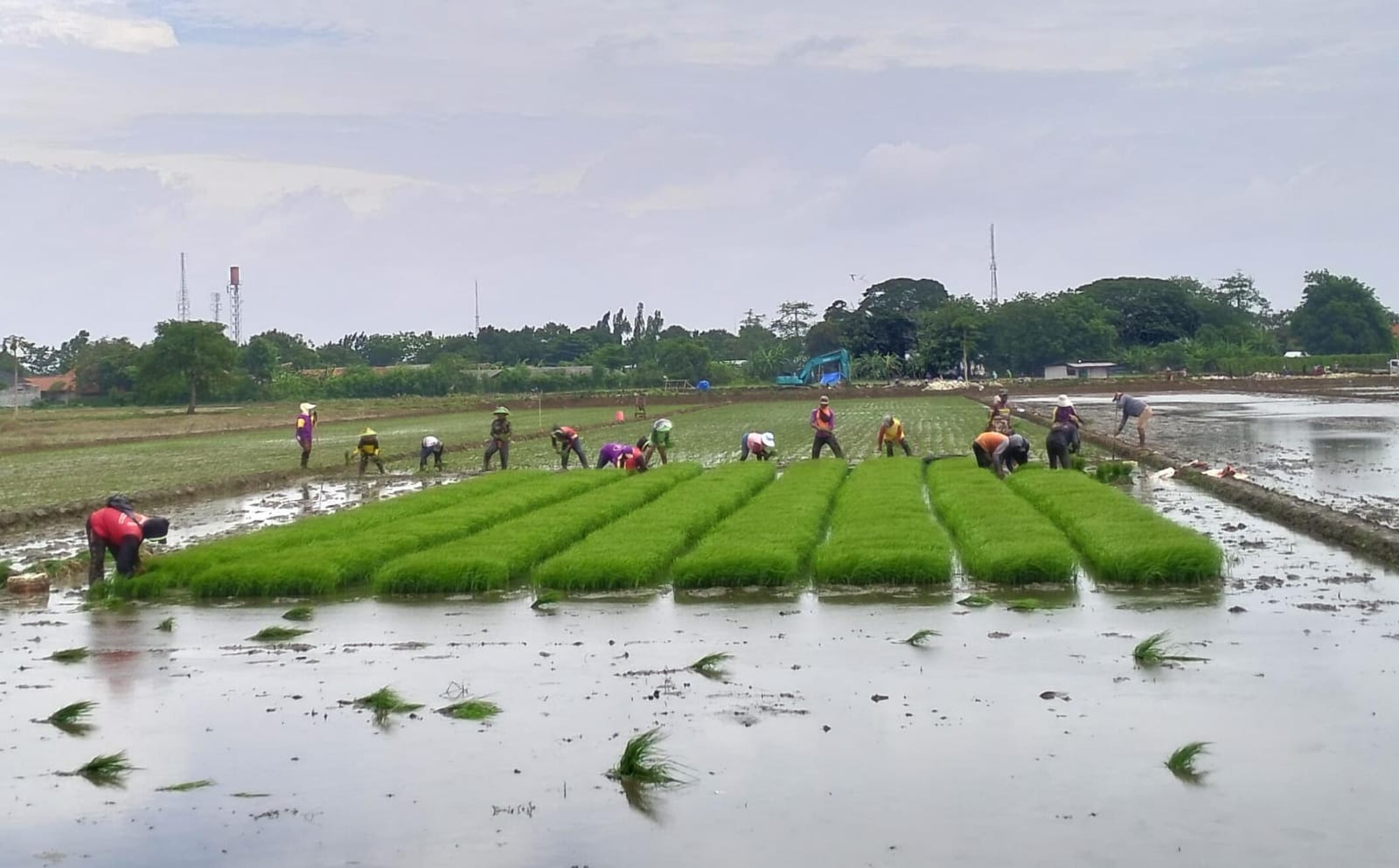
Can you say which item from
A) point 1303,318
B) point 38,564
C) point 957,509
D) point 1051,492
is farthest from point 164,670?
point 1303,318

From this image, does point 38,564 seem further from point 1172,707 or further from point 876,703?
point 1172,707

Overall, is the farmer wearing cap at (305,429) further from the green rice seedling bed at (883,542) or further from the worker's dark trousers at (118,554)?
the worker's dark trousers at (118,554)

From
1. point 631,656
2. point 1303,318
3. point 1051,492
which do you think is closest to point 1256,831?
point 631,656

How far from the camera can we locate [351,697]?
31.8ft

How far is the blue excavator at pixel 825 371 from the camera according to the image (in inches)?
3755

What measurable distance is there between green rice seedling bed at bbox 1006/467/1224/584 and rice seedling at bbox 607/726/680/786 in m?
6.73

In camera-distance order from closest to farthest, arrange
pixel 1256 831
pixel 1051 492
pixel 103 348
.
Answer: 1. pixel 1256 831
2. pixel 1051 492
3. pixel 103 348

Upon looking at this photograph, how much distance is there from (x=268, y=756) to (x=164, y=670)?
2.81m

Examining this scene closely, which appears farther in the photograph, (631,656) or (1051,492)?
(1051,492)

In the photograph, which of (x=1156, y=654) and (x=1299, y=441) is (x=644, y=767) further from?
(x=1299, y=441)

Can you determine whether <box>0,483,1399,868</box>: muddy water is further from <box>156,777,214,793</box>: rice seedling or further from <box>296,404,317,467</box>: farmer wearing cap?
<box>296,404,317,467</box>: farmer wearing cap

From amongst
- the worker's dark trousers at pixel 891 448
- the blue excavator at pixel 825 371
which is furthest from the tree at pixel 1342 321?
the worker's dark trousers at pixel 891 448

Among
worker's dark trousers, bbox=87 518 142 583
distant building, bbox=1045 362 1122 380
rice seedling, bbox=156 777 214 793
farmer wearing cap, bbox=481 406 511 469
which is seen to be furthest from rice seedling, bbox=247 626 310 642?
distant building, bbox=1045 362 1122 380

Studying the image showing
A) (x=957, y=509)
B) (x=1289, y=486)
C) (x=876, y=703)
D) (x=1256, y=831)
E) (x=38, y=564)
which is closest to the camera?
(x=1256, y=831)
